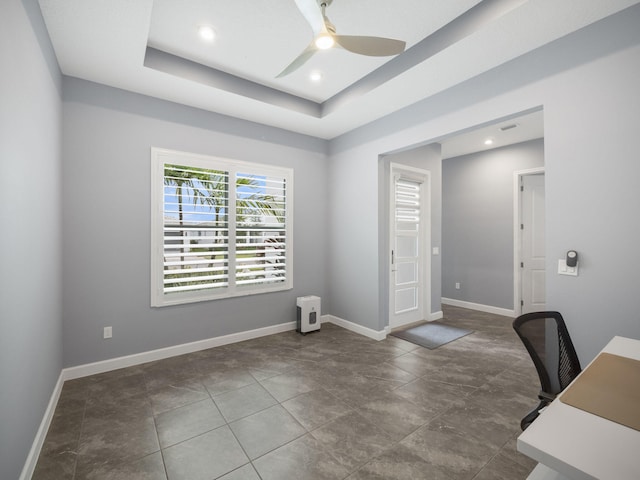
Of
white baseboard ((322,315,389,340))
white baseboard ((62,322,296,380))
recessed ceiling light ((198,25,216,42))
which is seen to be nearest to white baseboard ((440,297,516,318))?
white baseboard ((322,315,389,340))

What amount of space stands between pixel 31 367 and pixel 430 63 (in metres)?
3.68

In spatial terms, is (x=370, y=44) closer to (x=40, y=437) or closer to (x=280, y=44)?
(x=280, y=44)

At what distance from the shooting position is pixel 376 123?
157 inches

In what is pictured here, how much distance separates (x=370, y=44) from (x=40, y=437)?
3.42 metres

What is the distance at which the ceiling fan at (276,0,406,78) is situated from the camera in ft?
6.14

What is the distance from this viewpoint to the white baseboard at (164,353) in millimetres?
2945

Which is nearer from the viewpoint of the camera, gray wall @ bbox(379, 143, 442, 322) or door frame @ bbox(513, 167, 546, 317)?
gray wall @ bbox(379, 143, 442, 322)

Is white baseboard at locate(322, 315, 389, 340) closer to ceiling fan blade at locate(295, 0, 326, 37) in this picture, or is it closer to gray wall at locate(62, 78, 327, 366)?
gray wall at locate(62, 78, 327, 366)

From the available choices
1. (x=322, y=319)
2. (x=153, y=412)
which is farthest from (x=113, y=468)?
(x=322, y=319)

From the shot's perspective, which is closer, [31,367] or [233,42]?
[31,367]

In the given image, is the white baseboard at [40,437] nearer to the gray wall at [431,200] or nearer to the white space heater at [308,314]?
the white space heater at [308,314]

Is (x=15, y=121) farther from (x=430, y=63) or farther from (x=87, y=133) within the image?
(x=430, y=63)

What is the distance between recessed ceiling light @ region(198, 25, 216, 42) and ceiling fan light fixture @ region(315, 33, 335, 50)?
1.04 metres

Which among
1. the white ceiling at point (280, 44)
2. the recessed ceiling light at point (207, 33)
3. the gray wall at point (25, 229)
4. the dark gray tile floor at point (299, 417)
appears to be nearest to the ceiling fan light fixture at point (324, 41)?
the white ceiling at point (280, 44)
